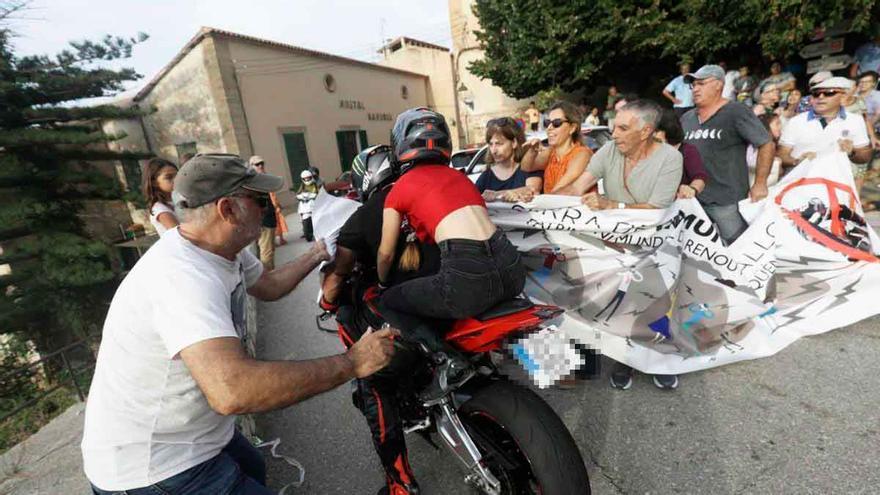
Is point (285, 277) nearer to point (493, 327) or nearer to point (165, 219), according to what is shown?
point (493, 327)

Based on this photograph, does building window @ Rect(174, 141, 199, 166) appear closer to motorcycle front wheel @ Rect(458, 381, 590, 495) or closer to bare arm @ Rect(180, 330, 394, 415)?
bare arm @ Rect(180, 330, 394, 415)

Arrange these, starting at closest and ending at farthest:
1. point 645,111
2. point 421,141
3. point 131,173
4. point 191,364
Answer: point 191,364 < point 421,141 < point 645,111 < point 131,173

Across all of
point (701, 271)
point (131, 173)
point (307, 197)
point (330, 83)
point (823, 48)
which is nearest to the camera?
point (701, 271)

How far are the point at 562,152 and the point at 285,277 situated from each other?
245cm

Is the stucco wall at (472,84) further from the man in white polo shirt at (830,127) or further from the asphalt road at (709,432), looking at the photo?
the asphalt road at (709,432)

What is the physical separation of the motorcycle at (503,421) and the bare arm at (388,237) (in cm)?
46

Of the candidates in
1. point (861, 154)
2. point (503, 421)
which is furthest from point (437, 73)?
point (503, 421)

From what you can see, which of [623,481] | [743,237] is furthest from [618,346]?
[743,237]

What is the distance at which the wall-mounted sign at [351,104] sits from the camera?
21281 mm

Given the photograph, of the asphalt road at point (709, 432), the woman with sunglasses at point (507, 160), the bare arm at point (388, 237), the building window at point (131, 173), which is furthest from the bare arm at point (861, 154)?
the building window at point (131, 173)

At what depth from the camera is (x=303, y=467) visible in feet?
7.69

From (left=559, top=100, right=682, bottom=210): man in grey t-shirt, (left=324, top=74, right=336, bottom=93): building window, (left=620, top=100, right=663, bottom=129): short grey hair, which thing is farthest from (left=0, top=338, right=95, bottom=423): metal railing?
(left=324, top=74, right=336, bottom=93): building window

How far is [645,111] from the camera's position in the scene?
262cm

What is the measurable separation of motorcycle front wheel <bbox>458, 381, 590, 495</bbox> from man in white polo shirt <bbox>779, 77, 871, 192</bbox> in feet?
12.7
